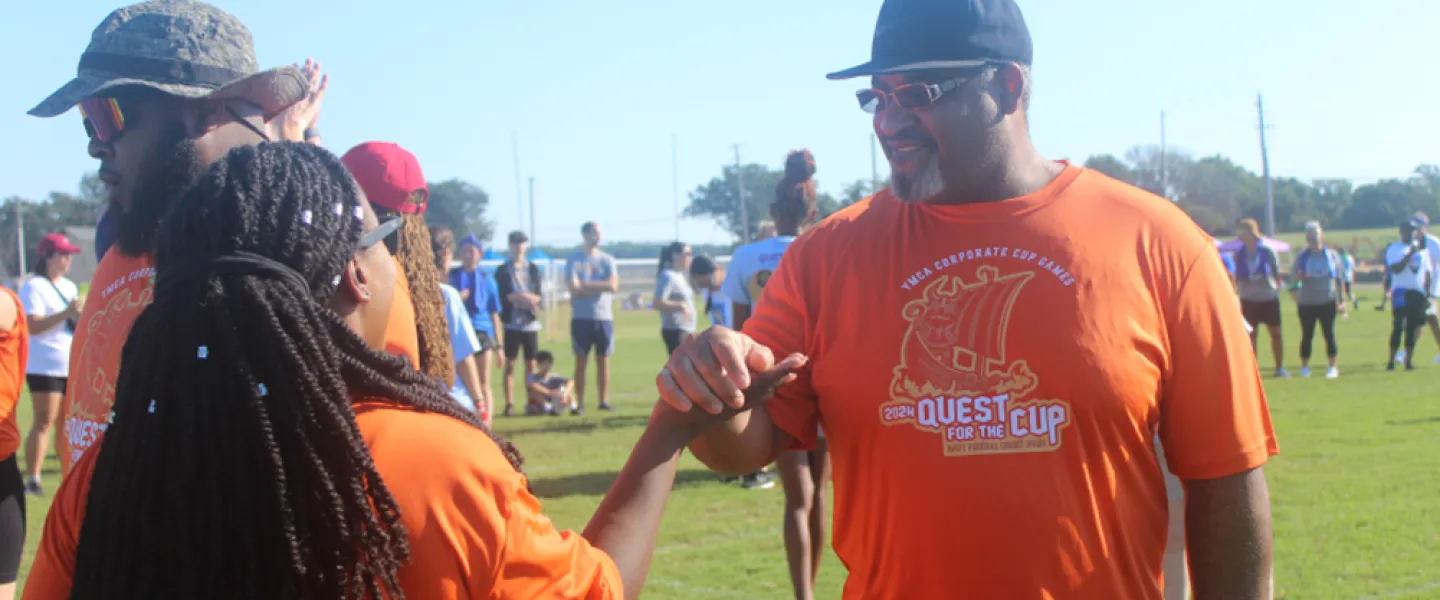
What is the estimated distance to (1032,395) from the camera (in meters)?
2.53

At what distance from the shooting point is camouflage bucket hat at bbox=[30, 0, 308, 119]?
3.04 meters

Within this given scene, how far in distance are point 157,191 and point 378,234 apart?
116 cm

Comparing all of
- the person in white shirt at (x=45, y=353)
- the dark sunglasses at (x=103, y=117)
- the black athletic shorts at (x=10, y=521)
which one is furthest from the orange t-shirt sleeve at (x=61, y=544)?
the person in white shirt at (x=45, y=353)

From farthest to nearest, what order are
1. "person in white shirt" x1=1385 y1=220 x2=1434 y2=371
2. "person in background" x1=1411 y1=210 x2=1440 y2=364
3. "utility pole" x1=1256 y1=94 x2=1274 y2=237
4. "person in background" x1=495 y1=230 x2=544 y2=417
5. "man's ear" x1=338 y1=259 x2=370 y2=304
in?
"utility pole" x1=1256 y1=94 x2=1274 y2=237 < "person in background" x1=1411 y1=210 x2=1440 y2=364 < "person in white shirt" x1=1385 y1=220 x2=1434 y2=371 < "person in background" x1=495 y1=230 x2=544 y2=417 < "man's ear" x1=338 y1=259 x2=370 y2=304

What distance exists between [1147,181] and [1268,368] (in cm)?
6120

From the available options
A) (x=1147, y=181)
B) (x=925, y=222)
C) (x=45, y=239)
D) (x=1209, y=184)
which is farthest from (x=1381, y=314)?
(x=1209, y=184)

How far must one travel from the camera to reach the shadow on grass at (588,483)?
9727 mm

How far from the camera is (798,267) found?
9.45 feet

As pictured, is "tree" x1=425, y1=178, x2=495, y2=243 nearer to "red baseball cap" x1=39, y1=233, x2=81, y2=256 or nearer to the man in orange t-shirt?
"red baseball cap" x1=39, y1=233, x2=81, y2=256

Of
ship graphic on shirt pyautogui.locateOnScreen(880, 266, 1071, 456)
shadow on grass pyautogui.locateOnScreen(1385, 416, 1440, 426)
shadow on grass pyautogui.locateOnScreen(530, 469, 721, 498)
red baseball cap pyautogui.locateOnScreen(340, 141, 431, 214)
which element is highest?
red baseball cap pyautogui.locateOnScreen(340, 141, 431, 214)

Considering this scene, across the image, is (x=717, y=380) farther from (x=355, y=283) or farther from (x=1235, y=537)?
(x=1235, y=537)

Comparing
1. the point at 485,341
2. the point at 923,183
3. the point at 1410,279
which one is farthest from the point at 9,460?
the point at 1410,279

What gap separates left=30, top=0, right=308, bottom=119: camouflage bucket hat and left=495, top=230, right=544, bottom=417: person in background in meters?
12.0

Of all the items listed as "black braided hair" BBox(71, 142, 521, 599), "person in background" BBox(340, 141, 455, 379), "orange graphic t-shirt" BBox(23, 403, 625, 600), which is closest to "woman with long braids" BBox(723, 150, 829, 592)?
"person in background" BBox(340, 141, 455, 379)
